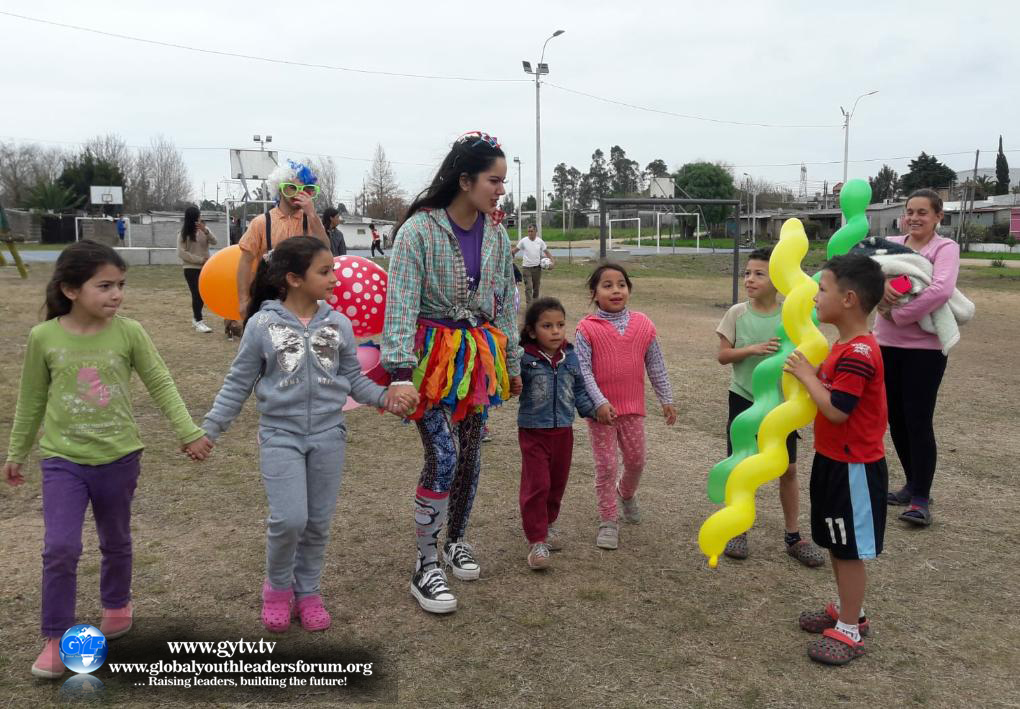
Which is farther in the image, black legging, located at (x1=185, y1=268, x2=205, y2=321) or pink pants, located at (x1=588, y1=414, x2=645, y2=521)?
black legging, located at (x1=185, y1=268, x2=205, y2=321)

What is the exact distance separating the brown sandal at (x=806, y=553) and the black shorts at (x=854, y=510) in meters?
0.90

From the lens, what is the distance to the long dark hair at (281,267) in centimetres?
313

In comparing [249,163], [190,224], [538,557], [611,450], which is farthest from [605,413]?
[249,163]

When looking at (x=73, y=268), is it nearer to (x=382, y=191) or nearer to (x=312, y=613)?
(x=312, y=613)

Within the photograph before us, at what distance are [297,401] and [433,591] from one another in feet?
3.37

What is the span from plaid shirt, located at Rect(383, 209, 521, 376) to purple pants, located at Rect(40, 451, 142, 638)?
1.08 metres

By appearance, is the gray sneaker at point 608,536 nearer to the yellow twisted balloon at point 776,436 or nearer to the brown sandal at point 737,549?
the brown sandal at point 737,549

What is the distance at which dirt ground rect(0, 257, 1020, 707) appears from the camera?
292 cm

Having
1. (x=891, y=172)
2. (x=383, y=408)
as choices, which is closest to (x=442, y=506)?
(x=383, y=408)

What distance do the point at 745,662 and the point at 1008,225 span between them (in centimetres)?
5452

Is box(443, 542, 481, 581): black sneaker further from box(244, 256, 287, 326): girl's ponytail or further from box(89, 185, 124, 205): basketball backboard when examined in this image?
box(89, 185, 124, 205): basketball backboard

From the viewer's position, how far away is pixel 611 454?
4188 mm

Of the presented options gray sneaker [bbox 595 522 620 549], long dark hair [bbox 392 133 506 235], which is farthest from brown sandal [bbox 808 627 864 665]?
long dark hair [bbox 392 133 506 235]

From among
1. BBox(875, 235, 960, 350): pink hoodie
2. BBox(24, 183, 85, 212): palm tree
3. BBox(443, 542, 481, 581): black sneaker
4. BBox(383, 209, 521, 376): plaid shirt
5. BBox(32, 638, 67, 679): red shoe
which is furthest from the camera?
BBox(24, 183, 85, 212): palm tree
